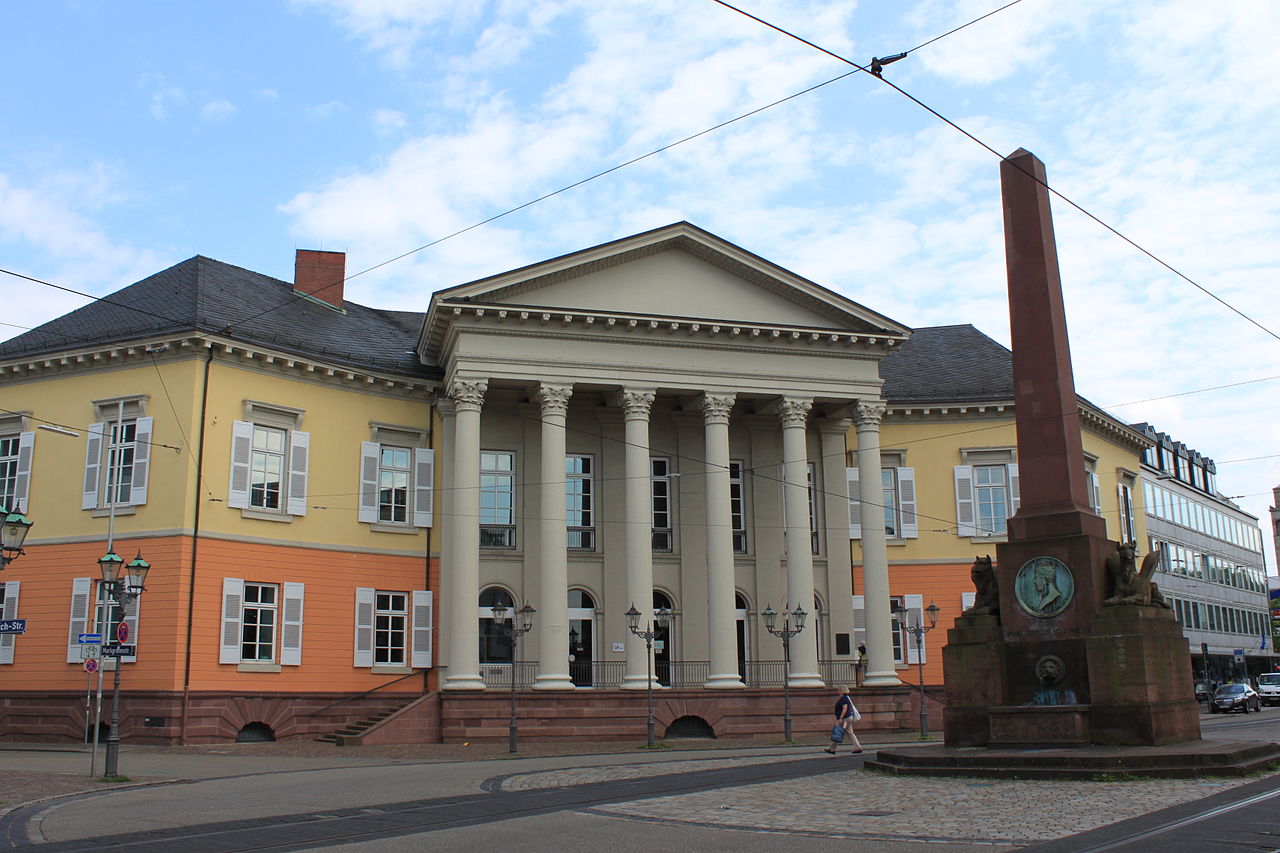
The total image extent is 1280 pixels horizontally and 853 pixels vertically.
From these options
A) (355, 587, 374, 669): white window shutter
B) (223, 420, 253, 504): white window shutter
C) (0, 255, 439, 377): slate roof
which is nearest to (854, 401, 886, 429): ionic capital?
(0, 255, 439, 377): slate roof

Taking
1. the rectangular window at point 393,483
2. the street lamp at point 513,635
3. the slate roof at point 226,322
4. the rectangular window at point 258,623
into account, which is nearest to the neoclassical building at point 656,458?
the rectangular window at point 393,483

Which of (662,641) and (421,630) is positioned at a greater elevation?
(421,630)

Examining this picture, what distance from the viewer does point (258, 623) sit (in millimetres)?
27328

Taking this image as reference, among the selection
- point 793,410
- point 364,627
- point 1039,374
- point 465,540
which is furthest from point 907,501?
point 1039,374

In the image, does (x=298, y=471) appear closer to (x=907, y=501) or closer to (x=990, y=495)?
(x=907, y=501)

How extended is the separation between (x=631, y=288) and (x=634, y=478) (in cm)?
486

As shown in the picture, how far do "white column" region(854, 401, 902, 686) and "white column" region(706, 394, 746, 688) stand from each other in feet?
12.4

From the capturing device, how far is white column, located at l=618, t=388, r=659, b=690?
2788cm

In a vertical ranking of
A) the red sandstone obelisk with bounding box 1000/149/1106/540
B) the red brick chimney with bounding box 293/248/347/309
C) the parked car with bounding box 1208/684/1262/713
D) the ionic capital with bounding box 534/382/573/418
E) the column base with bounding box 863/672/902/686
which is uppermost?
the red brick chimney with bounding box 293/248/347/309

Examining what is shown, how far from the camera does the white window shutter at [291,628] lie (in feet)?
90.1

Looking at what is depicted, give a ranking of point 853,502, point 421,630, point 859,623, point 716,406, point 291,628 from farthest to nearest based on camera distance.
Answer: point 853,502, point 859,623, point 716,406, point 421,630, point 291,628

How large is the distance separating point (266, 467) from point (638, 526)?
8875 mm

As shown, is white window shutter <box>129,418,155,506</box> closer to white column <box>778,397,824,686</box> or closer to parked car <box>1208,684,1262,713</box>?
white column <box>778,397,824,686</box>

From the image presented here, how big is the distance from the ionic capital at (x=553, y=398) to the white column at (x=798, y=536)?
18.8 ft
